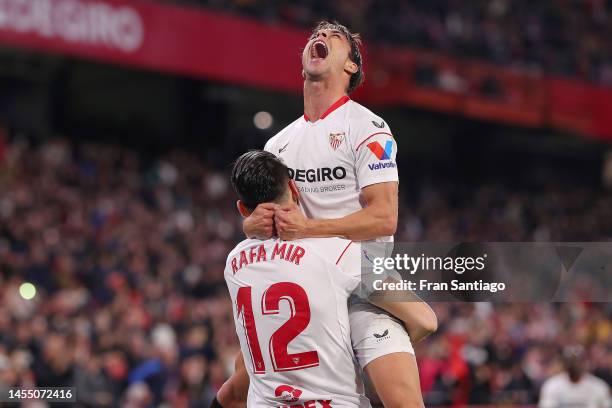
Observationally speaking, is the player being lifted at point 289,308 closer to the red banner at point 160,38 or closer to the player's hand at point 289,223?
the player's hand at point 289,223

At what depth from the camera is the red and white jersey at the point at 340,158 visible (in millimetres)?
4418

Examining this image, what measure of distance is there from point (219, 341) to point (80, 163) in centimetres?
613

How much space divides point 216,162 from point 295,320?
1732 cm

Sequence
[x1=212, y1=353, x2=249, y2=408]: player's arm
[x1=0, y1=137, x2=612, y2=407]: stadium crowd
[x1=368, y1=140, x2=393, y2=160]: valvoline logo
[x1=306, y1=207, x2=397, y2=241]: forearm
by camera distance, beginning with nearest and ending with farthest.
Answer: [x1=306, y1=207, x2=397, y2=241]: forearm
[x1=368, y1=140, x2=393, y2=160]: valvoline logo
[x1=212, y1=353, x2=249, y2=408]: player's arm
[x1=0, y1=137, x2=612, y2=407]: stadium crowd

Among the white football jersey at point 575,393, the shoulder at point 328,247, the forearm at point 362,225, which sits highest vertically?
the forearm at point 362,225

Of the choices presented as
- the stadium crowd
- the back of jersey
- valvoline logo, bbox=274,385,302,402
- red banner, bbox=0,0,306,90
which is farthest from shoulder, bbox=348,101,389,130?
red banner, bbox=0,0,306,90

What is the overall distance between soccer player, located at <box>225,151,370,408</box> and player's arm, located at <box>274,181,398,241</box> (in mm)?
44

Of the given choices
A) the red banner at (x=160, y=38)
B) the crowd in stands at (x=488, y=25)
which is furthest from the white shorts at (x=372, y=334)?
the crowd in stands at (x=488, y=25)

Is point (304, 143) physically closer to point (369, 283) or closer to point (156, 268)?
point (369, 283)

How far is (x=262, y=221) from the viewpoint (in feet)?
13.5

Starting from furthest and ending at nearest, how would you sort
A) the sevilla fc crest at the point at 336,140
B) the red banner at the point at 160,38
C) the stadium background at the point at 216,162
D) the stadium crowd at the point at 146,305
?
the red banner at the point at 160,38 → the stadium background at the point at 216,162 → the stadium crowd at the point at 146,305 → the sevilla fc crest at the point at 336,140

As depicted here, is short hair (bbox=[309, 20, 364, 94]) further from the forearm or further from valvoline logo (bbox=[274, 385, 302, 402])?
valvoline logo (bbox=[274, 385, 302, 402])

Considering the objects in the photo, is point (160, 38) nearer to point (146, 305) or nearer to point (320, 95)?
point (146, 305)

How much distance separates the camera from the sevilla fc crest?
14.9ft
